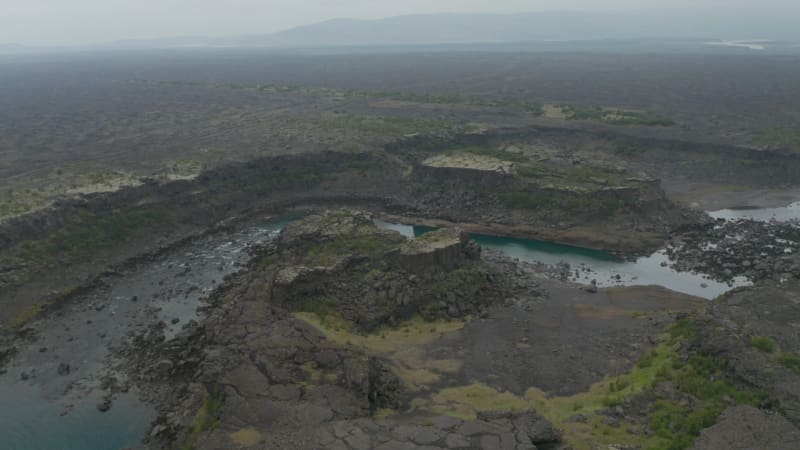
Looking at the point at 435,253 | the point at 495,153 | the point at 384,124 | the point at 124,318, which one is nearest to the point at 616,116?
the point at 495,153

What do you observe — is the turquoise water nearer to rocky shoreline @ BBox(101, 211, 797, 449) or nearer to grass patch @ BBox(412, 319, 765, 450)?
rocky shoreline @ BBox(101, 211, 797, 449)

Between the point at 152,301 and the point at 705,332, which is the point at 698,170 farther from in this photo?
the point at 152,301

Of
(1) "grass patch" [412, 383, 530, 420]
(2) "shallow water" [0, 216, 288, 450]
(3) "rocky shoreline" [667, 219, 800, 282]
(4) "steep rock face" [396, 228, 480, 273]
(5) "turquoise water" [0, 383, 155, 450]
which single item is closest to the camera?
(1) "grass patch" [412, 383, 530, 420]

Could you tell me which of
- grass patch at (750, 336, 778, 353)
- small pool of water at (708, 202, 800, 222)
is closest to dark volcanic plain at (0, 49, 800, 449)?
grass patch at (750, 336, 778, 353)

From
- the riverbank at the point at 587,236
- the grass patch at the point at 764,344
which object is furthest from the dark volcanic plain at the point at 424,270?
the riverbank at the point at 587,236

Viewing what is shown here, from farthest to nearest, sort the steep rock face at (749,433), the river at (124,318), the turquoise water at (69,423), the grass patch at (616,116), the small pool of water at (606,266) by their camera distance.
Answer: the grass patch at (616,116) → the small pool of water at (606,266) → the river at (124,318) → the turquoise water at (69,423) → the steep rock face at (749,433)

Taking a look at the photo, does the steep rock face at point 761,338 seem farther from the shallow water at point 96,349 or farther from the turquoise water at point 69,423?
the shallow water at point 96,349

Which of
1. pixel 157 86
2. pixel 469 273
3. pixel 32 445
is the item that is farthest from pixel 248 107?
pixel 32 445
